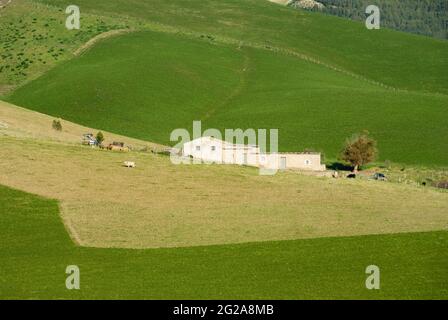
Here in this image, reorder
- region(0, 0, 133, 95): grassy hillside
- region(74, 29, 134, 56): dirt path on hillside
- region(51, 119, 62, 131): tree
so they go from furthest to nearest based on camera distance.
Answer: region(74, 29, 134, 56): dirt path on hillside < region(0, 0, 133, 95): grassy hillside < region(51, 119, 62, 131): tree

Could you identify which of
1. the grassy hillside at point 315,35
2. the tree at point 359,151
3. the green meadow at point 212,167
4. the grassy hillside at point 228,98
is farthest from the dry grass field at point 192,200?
the grassy hillside at point 315,35

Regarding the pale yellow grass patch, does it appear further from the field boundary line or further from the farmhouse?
the farmhouse

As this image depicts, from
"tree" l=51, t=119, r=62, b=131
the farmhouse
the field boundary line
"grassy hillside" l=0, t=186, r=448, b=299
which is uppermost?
"tree" l=51, t=119, r=62, b=131

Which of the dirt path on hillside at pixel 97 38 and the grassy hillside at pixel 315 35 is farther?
the grassy hillside at pixel 315 35

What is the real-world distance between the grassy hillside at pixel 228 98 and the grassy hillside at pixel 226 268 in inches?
1712

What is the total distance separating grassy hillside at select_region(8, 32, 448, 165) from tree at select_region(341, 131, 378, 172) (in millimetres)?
4040

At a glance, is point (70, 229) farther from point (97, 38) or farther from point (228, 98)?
point (97, 38)

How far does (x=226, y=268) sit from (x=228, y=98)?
7175 centimetres

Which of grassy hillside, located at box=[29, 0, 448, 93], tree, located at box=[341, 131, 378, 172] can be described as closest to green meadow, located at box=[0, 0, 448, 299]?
grassy hillside, located at box=[29, 0, 448, 93]

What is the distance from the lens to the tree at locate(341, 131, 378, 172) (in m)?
80.5

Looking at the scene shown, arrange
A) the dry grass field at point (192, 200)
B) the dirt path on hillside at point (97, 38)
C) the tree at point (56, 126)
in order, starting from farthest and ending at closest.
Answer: the dirt path on hillside at point (97, 38) → the tree at point (56, 126) → the dry grass field at point (192, 200)

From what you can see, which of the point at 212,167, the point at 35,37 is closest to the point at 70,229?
the point at 212,167

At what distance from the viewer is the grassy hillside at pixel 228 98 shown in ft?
300

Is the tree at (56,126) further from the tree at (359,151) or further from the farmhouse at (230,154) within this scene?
the tree at (359,151)
